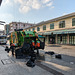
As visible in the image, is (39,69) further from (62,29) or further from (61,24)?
(61,24)

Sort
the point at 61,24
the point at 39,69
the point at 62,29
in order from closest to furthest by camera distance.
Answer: the point at 39,69, the point at 62,29, the point at 61,24

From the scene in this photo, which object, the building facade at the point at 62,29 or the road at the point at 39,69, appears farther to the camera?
the building facade at the point at 62,29

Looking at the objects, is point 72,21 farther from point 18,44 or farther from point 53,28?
point 18,44

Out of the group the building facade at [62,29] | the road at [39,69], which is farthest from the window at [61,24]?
the road at [39,69]

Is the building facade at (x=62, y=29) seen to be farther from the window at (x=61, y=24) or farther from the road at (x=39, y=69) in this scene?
the road at (x=39, y=69)

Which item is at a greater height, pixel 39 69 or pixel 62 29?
pixel 62 29

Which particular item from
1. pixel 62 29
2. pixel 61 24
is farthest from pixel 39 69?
pixel 61 24

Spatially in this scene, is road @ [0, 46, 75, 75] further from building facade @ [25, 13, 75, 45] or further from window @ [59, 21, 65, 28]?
window @ [59, 21, 65, 28]

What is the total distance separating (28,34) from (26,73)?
14.9ft

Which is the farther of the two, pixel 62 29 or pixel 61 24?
pixel 61 24

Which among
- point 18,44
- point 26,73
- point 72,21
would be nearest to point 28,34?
point 18,44

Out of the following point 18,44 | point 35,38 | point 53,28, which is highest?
point 53,28

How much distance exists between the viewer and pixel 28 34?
781 cm

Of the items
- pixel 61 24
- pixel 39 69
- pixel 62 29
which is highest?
pixel 61 24
